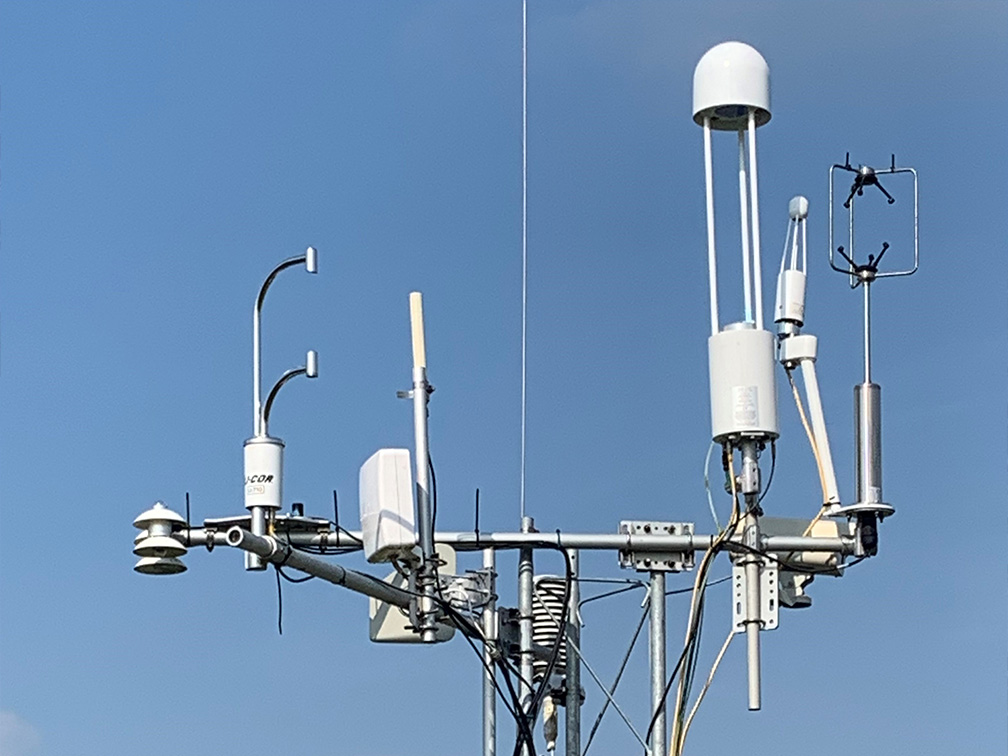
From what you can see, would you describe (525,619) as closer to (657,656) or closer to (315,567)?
(657,656)

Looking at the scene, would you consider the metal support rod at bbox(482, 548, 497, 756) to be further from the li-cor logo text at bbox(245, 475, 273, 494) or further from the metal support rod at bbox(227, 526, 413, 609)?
the li-cor logo text at bbox(245, 475, 273, 494)

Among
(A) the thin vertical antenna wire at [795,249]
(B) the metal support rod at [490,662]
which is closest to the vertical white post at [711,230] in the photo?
(A) the thin vertical antenna wire at [795,249]

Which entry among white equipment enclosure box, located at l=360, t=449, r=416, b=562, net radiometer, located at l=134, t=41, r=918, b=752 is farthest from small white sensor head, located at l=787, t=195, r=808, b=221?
white equipment enclosure box, located at l=360, t=449, r=416, b=562

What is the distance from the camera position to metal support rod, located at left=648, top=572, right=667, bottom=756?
1428cm

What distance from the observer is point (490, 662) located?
15.3 m

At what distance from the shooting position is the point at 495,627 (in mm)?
15320

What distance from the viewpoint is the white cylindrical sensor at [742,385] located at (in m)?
13.5

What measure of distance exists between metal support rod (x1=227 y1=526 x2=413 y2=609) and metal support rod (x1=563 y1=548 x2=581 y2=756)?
1.51 metres

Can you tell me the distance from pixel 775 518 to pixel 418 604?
249cm

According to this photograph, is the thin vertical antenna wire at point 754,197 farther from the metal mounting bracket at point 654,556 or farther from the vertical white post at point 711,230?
the metal mounting bracket at point 654,556

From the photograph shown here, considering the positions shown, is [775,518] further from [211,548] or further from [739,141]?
[211,548]

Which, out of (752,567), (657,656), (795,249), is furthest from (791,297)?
(657,656)

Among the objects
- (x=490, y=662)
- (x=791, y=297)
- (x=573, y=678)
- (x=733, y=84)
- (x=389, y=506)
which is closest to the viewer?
(x=389, y=506)

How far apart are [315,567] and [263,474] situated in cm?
68
